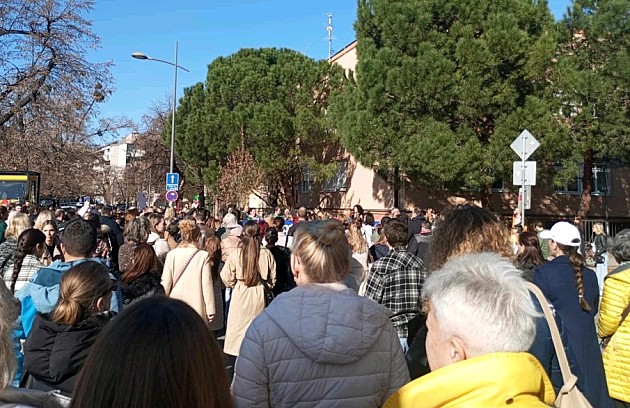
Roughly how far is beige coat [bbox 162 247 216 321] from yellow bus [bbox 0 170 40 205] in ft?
61.5

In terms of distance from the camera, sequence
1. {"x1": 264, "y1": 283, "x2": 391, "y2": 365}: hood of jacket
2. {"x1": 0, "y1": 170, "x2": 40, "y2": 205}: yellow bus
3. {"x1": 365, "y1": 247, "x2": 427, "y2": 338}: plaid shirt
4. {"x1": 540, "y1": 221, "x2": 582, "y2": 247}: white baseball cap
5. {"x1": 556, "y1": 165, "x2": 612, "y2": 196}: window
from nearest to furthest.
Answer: {"x1": 264, "y1": 283, "x2": 391, "y2": 365}: hood of jacket
{"x1": 540, "y1": 221, "x2": 582, "y2": 247}: white baseball cap
{"x1": 365, "y1": 247, "x2": 427, "y2": 338}: plaid shirt
{"x1": 0, "y1": 170, "x2": 40, "y2": 205}: yellow bus
{"x1": 556, "y1": 165, "x2": 612, "y2": 196}: window

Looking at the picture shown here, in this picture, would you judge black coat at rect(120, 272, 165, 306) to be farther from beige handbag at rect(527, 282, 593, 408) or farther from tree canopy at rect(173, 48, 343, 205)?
tree canopy at rect(173, 48, 343, 205)

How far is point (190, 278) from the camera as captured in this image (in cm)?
639

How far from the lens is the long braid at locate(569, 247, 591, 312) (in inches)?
165

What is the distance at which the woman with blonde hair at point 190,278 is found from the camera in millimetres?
6363

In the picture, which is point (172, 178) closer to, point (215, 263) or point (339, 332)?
point (215, 263)

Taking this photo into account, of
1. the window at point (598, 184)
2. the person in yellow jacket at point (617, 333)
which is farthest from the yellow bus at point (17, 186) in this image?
the window at point (598, 184)

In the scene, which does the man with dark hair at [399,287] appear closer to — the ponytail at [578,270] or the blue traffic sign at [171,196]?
the ponytail at [578,270]

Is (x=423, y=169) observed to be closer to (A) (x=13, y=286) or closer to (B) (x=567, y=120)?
(B) (x=567, y=120)

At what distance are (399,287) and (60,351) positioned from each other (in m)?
2.87

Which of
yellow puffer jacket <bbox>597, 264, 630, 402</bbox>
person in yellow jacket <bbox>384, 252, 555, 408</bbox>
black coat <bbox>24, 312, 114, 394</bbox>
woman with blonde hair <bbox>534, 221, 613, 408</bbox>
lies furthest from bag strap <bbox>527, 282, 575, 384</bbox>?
black coat <bbox>24, 312, 114, 394</bbox>

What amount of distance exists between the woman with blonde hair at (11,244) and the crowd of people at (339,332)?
0.05 m

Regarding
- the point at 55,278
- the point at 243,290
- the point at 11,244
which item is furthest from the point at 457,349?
the point at 11,244

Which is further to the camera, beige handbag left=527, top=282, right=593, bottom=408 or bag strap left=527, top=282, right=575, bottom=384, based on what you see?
bag strap left=527, top=282, right=575, bottom=384
